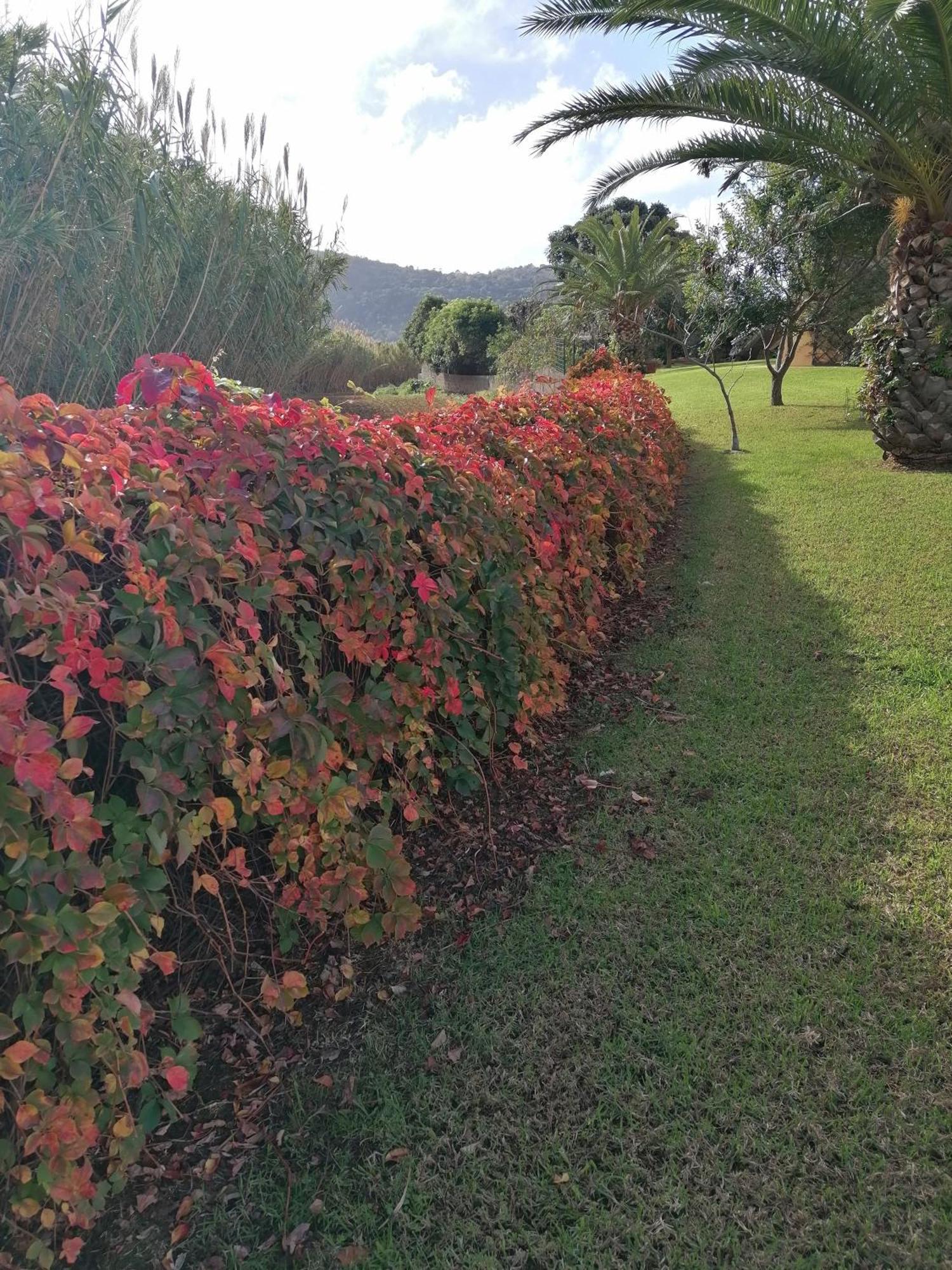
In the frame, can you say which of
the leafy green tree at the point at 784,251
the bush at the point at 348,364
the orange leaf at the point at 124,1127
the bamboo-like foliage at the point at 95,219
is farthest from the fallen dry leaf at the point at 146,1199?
the leafy green tree at the point at 784,251

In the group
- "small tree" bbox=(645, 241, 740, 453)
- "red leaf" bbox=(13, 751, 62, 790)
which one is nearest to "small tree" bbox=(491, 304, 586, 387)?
"small tree" bbox=(645, 241, 740, 453)

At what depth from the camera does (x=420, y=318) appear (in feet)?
147

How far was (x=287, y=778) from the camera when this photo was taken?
6.22 ft

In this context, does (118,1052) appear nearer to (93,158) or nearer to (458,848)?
(458,848)

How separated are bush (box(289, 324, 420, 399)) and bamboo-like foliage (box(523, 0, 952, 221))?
417 centimetres

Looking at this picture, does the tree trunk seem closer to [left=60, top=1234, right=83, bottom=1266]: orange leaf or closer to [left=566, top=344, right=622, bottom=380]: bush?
[left=566, top=344, right=622, bottom=380]: bush

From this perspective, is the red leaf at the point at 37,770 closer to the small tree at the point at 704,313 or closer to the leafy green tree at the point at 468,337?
the small tree at the point at 704,313

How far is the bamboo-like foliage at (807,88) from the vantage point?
648 cm

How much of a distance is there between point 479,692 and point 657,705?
4.63 feet

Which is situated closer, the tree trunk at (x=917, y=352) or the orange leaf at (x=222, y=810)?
the orange leaf at (x=222, y=810)

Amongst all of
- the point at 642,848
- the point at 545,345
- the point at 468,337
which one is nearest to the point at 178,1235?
the point at 642,848

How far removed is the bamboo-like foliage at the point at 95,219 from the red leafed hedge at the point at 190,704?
243 cm

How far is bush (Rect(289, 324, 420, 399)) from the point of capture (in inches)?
466

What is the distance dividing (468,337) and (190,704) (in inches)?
1505
